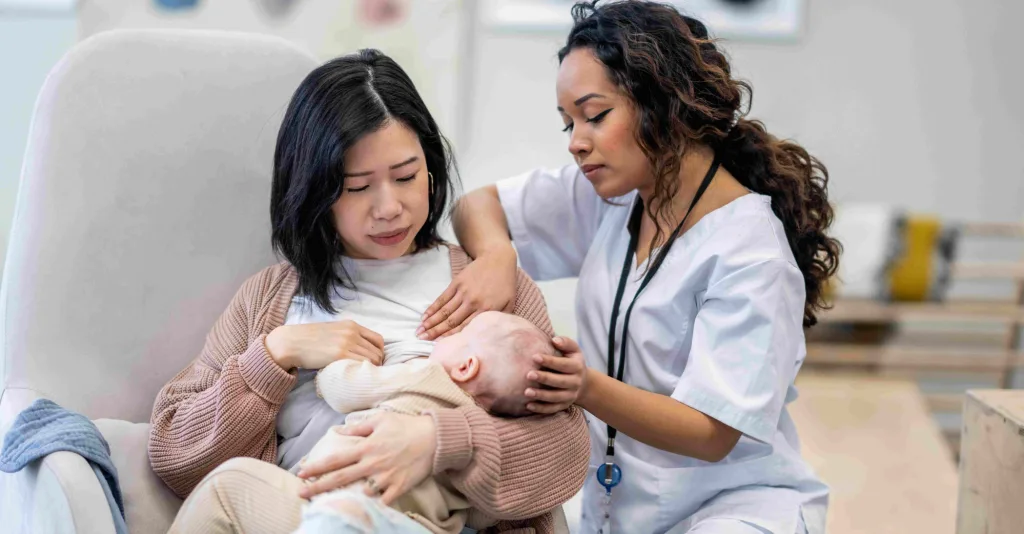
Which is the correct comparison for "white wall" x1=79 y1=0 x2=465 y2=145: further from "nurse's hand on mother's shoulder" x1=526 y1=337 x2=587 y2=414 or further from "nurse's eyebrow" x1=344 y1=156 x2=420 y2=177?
"nurse's hand on mother's shoulder" x1=526 y1=337 x2=587 y2=414

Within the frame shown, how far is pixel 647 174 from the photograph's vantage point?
1.47 meters

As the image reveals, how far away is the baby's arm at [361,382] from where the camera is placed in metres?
1.22

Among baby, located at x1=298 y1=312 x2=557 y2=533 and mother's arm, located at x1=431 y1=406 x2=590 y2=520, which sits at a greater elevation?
baby, located at x1=298 y1=312 x2=557 y2=533

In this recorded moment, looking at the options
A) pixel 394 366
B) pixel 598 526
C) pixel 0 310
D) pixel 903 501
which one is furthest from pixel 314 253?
pixel 903 501

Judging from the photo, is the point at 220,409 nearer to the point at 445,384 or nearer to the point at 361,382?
the point at 361,382

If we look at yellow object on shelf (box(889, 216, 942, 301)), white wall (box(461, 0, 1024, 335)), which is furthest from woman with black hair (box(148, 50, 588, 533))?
yellow object on shelf (box(889, 216, 942, 301))

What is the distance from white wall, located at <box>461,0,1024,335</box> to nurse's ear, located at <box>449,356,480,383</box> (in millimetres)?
2633

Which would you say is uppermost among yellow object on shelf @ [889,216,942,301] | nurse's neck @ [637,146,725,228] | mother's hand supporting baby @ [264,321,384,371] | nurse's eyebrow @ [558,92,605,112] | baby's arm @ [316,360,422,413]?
nurse's eyebrow @ [558,92,605,112]

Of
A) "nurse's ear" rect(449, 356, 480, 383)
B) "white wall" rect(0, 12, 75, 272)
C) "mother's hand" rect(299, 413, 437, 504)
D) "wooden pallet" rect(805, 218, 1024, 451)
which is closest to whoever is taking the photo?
"mother's hand" rect(299, 413, 437, 504)

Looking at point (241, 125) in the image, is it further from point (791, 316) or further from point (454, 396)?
point (791, 316)

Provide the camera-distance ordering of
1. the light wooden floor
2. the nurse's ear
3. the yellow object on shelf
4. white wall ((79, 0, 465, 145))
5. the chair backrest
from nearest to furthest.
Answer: the nurse's ear < the chair backrest < the light wooden floor < white wall ((79, 0, 465, 145)) < the yellow object on shelf

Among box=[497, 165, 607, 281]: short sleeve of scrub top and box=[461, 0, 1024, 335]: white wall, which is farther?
box=[461, 0, 1024, 335]: white wall

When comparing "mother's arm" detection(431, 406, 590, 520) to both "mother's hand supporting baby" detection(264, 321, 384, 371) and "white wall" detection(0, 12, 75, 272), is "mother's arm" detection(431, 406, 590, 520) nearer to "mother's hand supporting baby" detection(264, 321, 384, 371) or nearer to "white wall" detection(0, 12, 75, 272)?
"mother's hand supporting baby" detection(264, 321, 384, 371)

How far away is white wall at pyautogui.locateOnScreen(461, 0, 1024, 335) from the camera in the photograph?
383 cm
